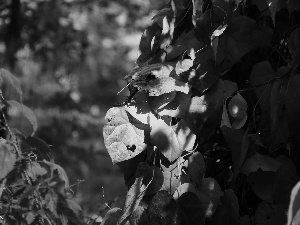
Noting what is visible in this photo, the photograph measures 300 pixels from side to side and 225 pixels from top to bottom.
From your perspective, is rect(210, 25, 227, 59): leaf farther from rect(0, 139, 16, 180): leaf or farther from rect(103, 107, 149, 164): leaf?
rect(0, 139, 16, 180): leaf

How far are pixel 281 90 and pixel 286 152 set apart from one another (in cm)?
14

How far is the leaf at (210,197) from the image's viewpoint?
120 centimetres

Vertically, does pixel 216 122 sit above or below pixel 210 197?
above

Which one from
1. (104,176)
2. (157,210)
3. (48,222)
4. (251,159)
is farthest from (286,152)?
(104,176)

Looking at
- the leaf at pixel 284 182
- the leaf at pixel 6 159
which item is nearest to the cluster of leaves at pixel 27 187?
the leaf at pixel 6 159

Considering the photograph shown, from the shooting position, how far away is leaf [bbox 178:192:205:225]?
117 centimetres

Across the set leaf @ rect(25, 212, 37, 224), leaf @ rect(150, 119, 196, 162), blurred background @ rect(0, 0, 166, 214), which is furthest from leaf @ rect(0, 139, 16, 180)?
blurred background @ rect(0, 0, 166, 214)

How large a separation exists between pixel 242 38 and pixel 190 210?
0.37 meters

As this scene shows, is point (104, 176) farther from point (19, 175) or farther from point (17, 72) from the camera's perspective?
point (19, 175)

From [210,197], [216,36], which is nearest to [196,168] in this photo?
[210,197]

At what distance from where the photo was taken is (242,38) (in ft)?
4.07

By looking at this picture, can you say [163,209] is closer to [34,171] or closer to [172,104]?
[172,104]

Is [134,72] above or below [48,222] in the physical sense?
above

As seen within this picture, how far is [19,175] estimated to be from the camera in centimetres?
154
